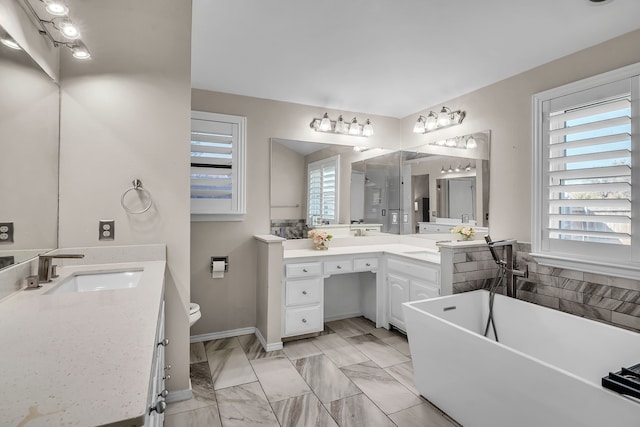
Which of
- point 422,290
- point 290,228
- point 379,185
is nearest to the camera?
point 422,290

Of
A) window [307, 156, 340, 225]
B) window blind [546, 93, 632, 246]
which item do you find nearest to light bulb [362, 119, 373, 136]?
window [307, 156, 340, 225]

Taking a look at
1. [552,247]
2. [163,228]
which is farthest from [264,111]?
[552,247]

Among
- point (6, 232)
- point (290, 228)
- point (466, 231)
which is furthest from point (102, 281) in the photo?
point (466, 231)

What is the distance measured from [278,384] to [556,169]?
265 centimetres

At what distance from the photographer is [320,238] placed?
11.6 ft

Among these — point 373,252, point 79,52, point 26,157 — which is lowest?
point 373,252

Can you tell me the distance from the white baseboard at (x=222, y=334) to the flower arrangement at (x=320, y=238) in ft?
3.63

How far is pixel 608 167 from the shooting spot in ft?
7.13

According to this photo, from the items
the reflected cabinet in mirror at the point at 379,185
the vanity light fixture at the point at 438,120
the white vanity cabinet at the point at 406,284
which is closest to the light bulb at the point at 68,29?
the reflected cabinet in mirror at the point at 379,185

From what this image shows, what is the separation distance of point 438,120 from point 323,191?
4.66 ft

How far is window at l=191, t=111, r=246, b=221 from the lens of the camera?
3.18m

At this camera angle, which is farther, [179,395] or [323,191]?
[323,191]

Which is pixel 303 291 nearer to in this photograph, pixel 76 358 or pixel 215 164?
pixel 215 164

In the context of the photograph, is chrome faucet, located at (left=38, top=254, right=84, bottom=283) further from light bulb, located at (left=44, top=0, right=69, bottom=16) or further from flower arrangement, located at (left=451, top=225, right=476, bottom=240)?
flower arrangement, located at (left=451, top=225, right=476, bottom=240)
